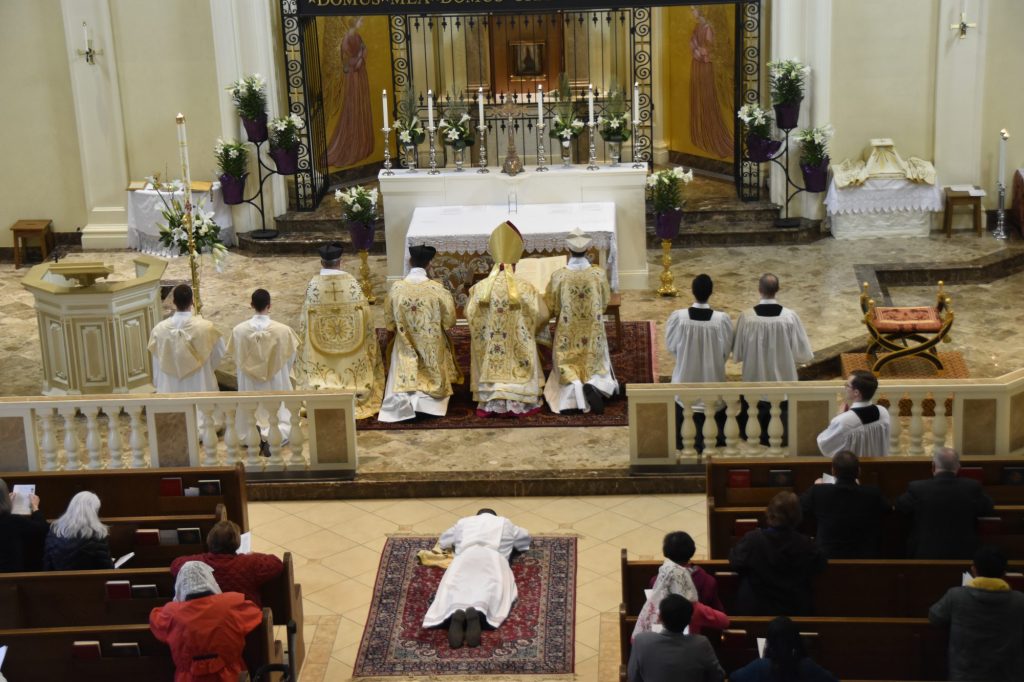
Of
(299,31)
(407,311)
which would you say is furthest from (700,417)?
(299,31)

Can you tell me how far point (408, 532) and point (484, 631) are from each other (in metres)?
1.61

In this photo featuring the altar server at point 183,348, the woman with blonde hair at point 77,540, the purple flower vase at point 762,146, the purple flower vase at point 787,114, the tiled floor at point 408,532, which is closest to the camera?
the woman with blonde hair at point 77,540

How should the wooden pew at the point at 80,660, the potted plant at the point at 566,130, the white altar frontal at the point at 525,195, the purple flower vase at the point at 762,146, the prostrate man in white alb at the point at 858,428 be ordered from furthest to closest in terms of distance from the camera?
the purple flower vase at the point at 762,146 < the potted plant at the point at 566,130 < the white altar frontal at the point at 525,195 < the prostrate man in white alb at the point at 858,428 < the wooden pew at the point at 80,660

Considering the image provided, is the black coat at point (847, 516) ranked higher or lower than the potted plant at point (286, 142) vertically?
lower

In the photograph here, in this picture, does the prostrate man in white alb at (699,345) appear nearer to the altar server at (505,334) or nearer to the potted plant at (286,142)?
the altar server at (505,334)

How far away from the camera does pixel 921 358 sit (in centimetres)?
1279

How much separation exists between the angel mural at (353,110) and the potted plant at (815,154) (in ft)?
18.8

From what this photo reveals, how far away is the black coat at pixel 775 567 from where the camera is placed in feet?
26.1

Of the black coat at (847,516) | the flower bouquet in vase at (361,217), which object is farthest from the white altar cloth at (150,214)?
the black coat at (847,516)

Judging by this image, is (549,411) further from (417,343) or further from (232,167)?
(232,167)

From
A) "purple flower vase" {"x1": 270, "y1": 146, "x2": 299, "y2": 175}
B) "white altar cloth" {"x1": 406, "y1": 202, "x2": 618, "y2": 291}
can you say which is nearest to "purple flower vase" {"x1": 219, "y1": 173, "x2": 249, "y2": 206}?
"purple flower vase" {"x1": 270, "y1": 146, "x2": 299, "y2": 175}

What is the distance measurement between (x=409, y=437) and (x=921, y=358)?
13.8 feet

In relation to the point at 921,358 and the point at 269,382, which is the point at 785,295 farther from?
the point at 269,382

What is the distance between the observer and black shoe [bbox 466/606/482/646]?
355 inches
